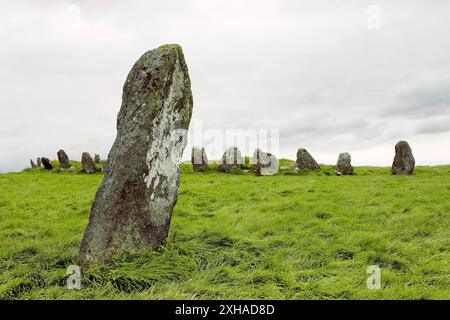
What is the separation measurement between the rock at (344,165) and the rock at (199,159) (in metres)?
10.7

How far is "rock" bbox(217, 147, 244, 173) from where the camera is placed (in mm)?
29969

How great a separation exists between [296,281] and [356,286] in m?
0.99

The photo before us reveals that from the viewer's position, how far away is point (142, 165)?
7.55m

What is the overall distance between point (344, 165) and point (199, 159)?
11604 mm

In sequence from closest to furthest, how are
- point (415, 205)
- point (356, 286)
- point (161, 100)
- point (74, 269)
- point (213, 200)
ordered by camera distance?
point (356, 286), point (74, 269), point (161, 100), point (415, 205), point (213, 200)

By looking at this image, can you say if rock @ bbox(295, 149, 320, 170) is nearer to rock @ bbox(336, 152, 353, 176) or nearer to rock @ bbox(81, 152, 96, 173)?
rock @ bbox(336, 152, 353, 176)

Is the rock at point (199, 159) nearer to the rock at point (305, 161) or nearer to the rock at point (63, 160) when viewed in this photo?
the rock at point (305, 161)

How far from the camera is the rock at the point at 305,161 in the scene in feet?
98.6

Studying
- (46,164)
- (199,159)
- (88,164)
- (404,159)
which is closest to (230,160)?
(199,159)

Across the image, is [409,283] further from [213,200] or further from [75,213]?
[75,213]

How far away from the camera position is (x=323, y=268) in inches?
283

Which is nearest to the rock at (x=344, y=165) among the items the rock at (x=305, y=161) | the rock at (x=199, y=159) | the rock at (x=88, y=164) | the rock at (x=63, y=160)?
the rock at (x=305, y=161)

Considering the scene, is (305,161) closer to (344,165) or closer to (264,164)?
(344,165)
